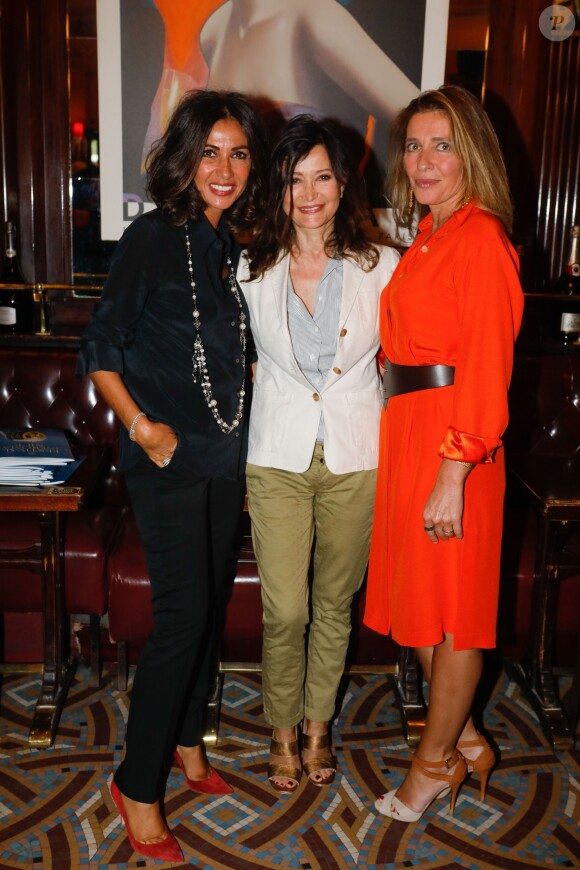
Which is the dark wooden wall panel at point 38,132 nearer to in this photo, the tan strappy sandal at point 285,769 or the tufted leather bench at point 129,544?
the tufted leather bench at point 129,544

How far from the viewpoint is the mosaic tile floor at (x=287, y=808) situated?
1.66 meters

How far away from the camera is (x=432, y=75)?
2.79 m

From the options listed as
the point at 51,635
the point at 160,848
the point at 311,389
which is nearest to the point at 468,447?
the point at 311,389

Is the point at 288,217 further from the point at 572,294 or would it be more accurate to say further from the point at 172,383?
the point at 572,294

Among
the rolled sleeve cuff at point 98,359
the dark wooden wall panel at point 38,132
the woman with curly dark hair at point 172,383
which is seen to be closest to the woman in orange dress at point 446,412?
the woman with curly dark hair at point 172,383

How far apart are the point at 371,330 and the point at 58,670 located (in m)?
1.30

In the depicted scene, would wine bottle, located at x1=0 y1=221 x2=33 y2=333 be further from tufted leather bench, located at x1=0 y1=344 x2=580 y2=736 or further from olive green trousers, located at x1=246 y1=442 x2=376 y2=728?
olive green trousers, located at x1=246 y1=442 x2=376 y2=728

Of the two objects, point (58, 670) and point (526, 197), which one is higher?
point (526, 197)

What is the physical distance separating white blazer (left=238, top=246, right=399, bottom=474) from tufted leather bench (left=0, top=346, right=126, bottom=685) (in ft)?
2.49

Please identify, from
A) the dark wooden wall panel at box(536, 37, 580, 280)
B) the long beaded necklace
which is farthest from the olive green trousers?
the dark wooden wall panel at box(536, 37, 580, 280)

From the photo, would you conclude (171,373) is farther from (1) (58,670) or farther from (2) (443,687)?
(1) (58,670)

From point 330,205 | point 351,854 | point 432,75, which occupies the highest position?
point 432,75

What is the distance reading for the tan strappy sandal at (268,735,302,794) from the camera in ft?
6.10

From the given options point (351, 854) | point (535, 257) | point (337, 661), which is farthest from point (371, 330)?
point (535, 257)
